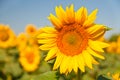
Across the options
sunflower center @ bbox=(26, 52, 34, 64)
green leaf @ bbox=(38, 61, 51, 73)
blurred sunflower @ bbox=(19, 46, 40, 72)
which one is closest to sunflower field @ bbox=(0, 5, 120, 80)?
green leaf @ bbox=(38, 61, 51, 73)

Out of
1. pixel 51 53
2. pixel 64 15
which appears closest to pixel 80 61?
pixel 51 53

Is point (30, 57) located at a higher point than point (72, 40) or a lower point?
lower

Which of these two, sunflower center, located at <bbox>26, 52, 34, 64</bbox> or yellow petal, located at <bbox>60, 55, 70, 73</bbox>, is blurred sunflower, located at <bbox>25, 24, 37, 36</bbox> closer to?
sunflower center, located at <bbox>26, 52, 34, 64</bbox>

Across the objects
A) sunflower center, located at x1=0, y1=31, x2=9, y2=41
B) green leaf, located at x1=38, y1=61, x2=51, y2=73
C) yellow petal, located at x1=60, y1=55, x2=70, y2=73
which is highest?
yellow petal, located at x1=60, y1=55, x2=70, y2=73

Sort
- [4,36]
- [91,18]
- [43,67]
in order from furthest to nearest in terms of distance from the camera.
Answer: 1. [4,36]
2. [43,67]
3. [91,18]

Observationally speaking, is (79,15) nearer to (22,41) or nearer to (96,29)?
(96,29)

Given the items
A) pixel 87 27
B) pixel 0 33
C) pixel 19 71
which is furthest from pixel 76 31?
pixel 0 33

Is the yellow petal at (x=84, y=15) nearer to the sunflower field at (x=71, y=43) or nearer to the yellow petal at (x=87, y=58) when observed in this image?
the sunflower field at (x=71, y=43)
